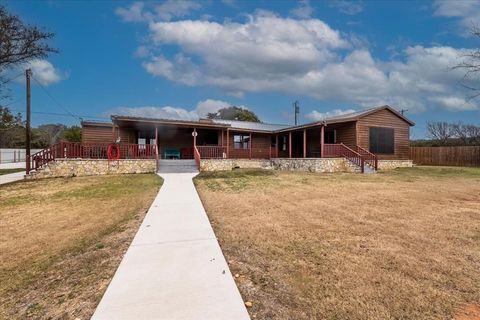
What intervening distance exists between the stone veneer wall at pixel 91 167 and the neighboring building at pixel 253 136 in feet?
9.42

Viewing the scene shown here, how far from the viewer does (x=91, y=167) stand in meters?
16.1

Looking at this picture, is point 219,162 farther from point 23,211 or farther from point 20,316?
point 20,316

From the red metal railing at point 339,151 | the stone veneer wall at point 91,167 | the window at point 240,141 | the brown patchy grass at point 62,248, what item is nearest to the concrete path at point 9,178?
the stone veneer wall at point 91,167

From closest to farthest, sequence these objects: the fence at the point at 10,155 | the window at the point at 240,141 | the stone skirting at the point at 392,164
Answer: the stone skirting at the point at 392,164, the window at the point at 240,141, the fence at the point at 10,155

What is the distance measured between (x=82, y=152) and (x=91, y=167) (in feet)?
3.68

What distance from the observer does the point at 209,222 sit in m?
5.75

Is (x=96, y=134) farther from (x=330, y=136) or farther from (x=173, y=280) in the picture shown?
(x=173, y=280)

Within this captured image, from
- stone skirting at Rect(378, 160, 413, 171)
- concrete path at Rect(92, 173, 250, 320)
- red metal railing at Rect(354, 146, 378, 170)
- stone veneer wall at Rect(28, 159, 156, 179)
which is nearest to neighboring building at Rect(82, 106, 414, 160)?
red metal railing at Rect(354, 146, 378, 170)

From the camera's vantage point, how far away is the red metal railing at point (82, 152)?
15430 mm

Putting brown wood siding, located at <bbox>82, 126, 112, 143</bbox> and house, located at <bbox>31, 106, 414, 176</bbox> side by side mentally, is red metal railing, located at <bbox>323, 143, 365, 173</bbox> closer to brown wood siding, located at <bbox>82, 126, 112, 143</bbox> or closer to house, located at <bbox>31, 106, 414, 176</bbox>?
house, located at <bbox>31, 106, 414, 176</bbox>

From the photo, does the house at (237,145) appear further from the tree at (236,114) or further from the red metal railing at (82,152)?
the tree at (236,114)

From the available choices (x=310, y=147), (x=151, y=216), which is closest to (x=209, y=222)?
(x=151, y=216)

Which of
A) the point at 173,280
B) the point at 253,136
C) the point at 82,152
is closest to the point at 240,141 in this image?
the point at 253,136

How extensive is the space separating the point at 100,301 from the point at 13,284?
5.23 feet
